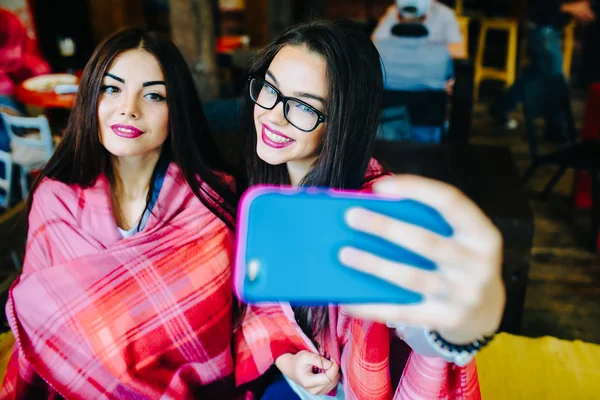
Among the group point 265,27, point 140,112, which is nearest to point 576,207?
point 140,112

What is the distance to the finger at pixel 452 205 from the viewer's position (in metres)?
0.51

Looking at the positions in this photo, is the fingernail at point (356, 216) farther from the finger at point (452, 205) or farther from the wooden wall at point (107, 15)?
the wooden wall at point (107, 15)

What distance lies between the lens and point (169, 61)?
105cm

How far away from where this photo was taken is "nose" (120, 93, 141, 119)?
1.01 m

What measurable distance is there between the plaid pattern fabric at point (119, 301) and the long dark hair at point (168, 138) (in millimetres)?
29

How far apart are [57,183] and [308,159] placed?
1.82 feet

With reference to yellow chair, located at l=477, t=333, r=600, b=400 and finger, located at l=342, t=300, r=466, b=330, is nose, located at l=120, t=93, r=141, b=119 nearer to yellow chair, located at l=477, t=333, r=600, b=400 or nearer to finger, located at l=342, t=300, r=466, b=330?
finger, located at l=342, t=300, r=466, b=330

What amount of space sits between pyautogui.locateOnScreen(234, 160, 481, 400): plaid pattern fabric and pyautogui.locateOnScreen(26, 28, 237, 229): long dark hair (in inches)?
9.1

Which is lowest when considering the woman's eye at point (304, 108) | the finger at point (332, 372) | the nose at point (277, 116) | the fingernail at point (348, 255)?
the finger at point (332, 372)

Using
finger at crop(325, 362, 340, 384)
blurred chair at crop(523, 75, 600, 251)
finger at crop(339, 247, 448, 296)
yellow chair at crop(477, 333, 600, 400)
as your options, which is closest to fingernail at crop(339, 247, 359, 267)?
finger at crop(339, 247, 448, 296)

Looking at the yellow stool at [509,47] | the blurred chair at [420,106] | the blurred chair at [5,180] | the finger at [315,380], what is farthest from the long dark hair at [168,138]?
the yellow stool at [509,47]

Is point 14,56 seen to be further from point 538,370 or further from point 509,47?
point 509,47

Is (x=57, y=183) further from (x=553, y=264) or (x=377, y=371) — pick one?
(x=553, y=264)

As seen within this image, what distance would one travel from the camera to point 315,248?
20.0 inches
